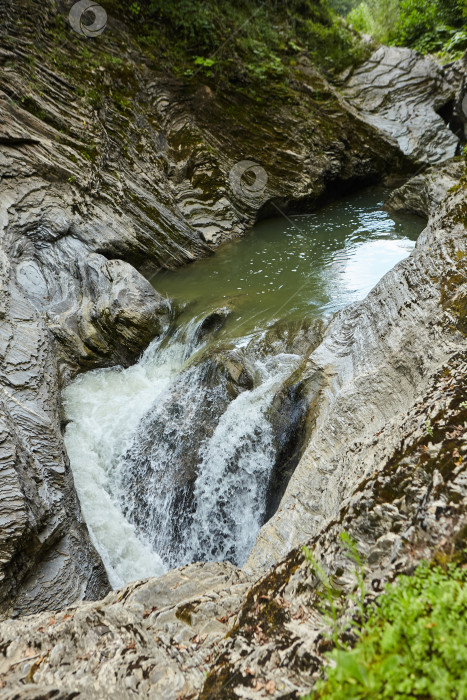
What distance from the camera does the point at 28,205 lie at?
9266 millimetres

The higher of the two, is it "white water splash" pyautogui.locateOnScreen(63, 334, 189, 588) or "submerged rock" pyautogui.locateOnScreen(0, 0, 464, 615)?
"submerged rock" pyautogui.locateOnScreen(0, 0, 464, 615)

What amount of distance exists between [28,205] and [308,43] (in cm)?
1382

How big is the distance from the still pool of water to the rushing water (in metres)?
0.06

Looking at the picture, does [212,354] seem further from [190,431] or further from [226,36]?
[226,36]

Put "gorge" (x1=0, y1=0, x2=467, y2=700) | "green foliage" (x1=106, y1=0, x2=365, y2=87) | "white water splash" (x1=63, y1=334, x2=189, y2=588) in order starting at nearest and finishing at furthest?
"gorge" (x1=0, y1=0, x2=467, y2=700), "white water splash" (x1=63, y1=334, x2=189, y2=588), "green foliage" (x1=106, y1=0, x2=365, y2=87)

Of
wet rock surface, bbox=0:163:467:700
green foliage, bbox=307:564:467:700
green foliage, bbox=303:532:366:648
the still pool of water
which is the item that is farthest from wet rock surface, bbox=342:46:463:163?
green foliage, bbox=307:564:467:700

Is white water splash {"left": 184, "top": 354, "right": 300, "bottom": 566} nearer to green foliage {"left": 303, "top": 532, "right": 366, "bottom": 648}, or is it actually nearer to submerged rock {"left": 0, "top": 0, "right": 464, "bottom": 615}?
submerged rock {"left": 0, "top": 0, "right": 464, "bottom": 615}

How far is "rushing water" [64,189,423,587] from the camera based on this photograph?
5551 mm

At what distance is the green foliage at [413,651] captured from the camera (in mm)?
1277

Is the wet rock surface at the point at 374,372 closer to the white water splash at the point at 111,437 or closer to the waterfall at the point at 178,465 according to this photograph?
the waterfall at the point at 178,465

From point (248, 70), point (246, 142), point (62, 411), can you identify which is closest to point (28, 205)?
point (62, 411)

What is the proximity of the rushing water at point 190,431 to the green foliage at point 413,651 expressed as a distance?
3947mm

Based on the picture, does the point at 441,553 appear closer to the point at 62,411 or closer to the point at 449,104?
the point at 62,411

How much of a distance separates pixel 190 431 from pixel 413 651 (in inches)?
202
